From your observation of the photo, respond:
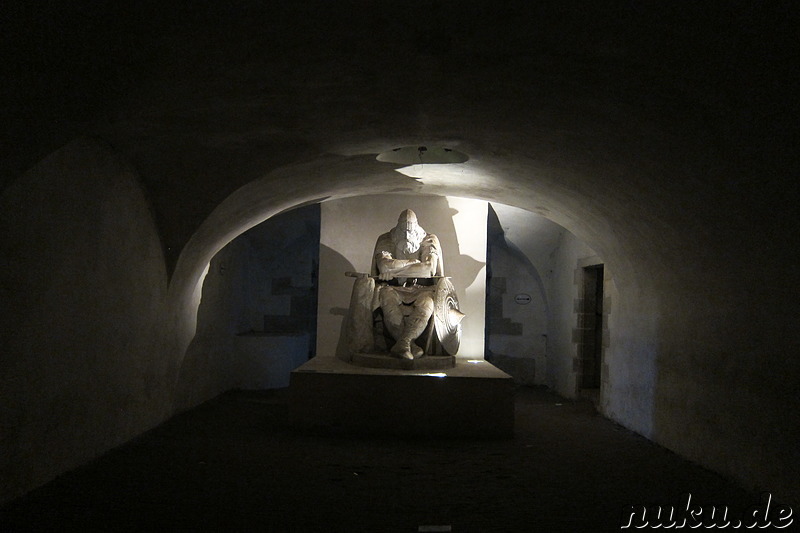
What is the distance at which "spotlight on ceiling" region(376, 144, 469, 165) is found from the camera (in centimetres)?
582

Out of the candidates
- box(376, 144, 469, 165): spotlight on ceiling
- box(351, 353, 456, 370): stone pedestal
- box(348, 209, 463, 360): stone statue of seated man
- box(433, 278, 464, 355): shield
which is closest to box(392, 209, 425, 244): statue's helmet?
box(348, 209, 463, 360): stone statue of seated man

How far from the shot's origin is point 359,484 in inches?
176

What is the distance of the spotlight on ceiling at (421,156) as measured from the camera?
5.82 meters

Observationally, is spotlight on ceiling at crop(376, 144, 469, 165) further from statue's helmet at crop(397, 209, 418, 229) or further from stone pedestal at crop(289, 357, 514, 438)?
stone pedestal at crop(289, 357, 514, 438)

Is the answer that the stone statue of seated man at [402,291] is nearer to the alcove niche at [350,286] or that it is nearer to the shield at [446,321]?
Result: the shield at [446,321]

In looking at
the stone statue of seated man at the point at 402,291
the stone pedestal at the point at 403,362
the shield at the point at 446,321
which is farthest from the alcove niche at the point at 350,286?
the stone pedestal at the point at 403,362

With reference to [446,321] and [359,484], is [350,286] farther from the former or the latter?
[359,484]

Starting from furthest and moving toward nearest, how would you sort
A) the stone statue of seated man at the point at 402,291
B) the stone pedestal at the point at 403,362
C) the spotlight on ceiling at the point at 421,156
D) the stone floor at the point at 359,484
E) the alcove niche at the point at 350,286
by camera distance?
1. the alcove niche at the point at 350,286
2. the stone statue of seated man at the point at 402,291
3. the stone pedestal at the point at 403,362
4. the spotlight on ceiling at the point at 421,156
5. the stone floor at the point at 359,484

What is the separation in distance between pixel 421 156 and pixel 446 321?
6.28 feet

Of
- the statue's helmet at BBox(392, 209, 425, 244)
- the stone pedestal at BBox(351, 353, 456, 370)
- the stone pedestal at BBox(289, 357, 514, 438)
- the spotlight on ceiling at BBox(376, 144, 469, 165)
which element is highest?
the spotlight on ceiling at BBox(376, 144, 469, 165)

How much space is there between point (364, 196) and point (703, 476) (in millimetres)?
5478

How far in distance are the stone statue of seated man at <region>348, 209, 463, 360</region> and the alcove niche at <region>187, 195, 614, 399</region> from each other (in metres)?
1.08

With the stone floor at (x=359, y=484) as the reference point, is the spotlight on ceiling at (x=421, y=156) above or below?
above

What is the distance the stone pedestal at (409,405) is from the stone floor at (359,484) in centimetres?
15
